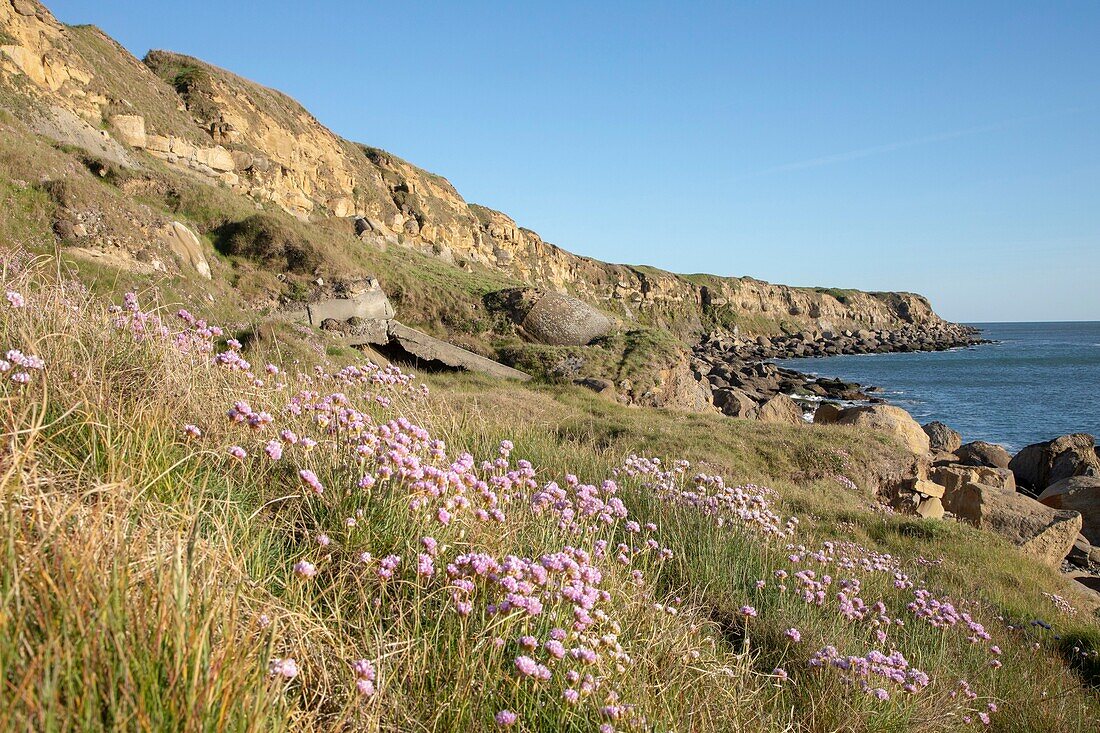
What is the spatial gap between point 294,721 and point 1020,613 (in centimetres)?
764

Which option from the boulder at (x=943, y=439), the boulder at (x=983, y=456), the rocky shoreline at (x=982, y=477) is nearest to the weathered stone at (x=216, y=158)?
the rocky shoreline at (x=982, y=477)

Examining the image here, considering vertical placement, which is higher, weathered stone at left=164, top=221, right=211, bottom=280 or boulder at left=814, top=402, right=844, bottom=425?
weathered stone at left=164, top=221, right=211, bottom=280

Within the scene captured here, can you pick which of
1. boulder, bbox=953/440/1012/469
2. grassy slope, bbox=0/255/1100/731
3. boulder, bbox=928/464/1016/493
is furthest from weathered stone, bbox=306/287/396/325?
boulder, bbox=953/440/1012/469

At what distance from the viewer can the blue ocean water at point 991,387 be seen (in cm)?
3328

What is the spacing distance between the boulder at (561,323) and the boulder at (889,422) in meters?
9.26

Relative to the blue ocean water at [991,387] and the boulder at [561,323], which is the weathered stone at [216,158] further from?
the blue ocean water at [991,387]

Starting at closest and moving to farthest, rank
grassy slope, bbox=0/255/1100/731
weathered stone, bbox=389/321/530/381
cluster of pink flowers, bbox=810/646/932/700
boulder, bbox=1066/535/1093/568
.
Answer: grassy slope, bbox=0/255/1100/731 < cluster of pink flowers, bbox=810/646/932/700 < boulder, bbox=1066/535/1093/568 < weathered stone, bbox=389/321/530/381

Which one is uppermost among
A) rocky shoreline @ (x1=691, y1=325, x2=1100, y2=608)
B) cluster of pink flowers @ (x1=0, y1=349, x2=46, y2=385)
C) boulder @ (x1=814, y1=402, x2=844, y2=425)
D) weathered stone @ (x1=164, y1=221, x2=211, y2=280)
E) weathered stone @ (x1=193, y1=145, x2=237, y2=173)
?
weathered stone @ (x1=193, y1=145, x2=237, y2=173)

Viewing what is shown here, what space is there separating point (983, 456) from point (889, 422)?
7.94 meters

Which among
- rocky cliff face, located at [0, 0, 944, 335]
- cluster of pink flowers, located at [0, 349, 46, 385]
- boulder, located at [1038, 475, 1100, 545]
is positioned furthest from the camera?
rocky cliff face, located at [0, 0, 944, 335]

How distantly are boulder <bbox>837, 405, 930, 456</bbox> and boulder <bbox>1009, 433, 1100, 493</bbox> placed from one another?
18.4ft

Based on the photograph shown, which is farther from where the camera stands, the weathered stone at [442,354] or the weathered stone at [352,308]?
the weathered stone at [442,354]

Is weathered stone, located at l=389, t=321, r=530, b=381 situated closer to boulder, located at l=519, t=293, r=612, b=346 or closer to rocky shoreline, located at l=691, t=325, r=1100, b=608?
boulder, located at l=519, t=293, r=612, b=346

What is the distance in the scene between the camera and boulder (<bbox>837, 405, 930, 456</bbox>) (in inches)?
699
